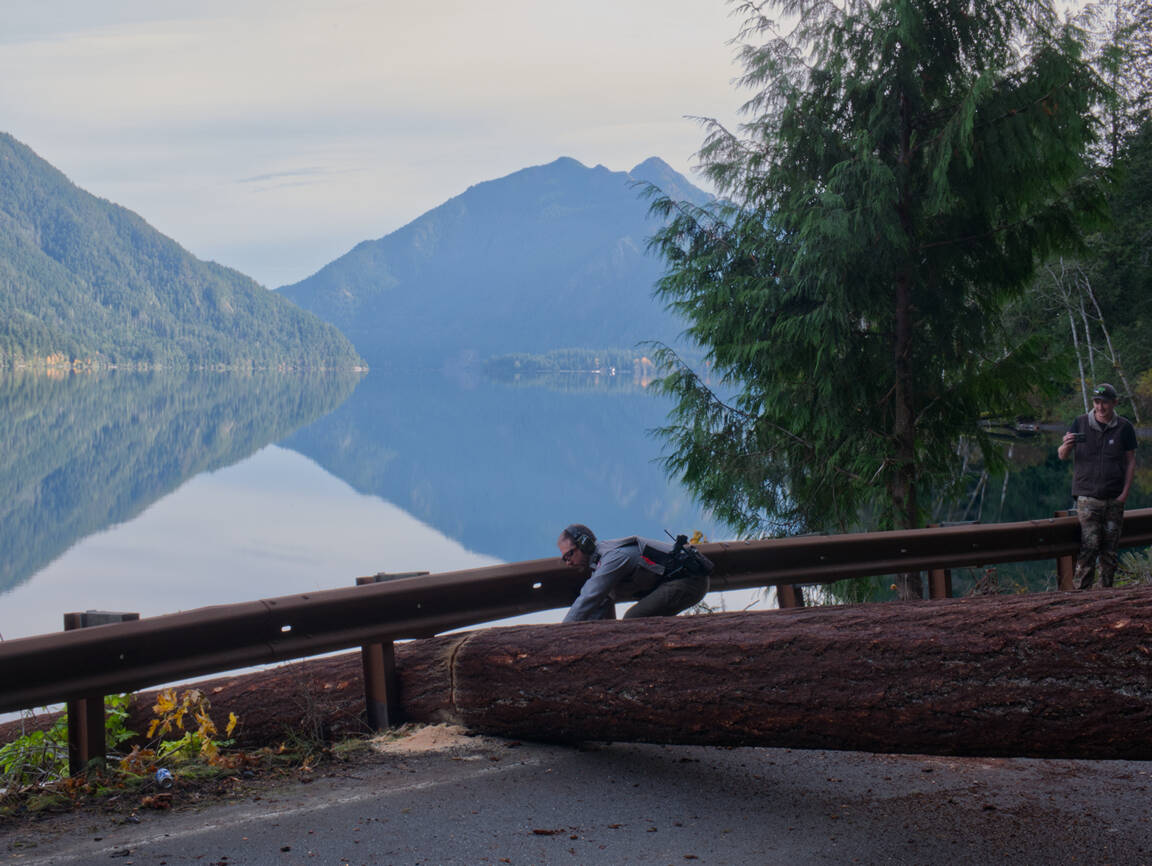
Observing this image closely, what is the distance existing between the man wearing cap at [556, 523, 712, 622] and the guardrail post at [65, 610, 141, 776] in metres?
2.23

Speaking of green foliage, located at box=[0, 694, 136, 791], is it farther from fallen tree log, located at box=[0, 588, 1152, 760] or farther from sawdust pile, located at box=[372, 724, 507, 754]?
sawdust pile, located at box=[372, 724, 507, 754]

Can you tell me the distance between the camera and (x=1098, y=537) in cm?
807

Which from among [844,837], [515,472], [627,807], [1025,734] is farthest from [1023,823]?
[515,472]

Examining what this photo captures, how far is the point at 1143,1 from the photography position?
34.3 metres

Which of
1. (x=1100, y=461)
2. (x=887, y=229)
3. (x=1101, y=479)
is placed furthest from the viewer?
(x=887, y=229)

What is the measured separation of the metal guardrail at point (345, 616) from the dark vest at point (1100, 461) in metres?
1.87

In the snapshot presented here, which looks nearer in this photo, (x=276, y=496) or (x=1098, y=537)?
(x=1098, y=537)

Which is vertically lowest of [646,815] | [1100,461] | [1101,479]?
[646,815]

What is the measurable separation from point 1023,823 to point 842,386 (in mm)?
8133

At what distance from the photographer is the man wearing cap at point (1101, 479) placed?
8062mm

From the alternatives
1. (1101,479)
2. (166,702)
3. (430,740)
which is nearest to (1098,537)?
(1101,479)

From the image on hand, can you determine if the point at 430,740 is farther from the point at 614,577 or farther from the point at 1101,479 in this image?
the point at 1101,479

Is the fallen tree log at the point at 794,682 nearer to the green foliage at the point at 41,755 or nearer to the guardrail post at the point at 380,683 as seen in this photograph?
the guardrail post at the point at 380,683

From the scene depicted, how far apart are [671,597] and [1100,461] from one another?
454 centimetres
